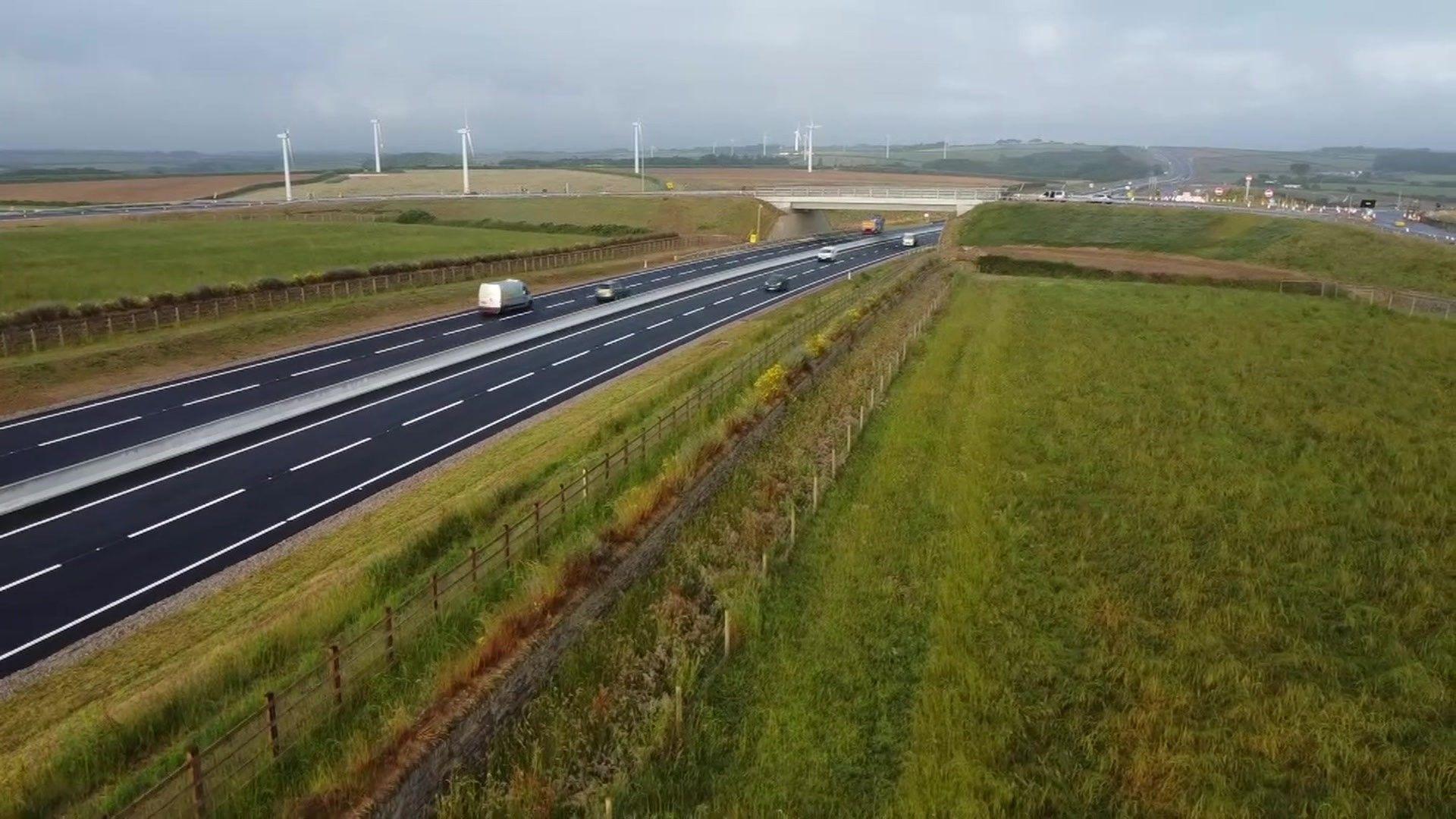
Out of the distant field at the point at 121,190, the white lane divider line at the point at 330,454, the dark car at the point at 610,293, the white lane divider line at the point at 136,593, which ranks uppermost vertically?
the distant field at the point at 121,190

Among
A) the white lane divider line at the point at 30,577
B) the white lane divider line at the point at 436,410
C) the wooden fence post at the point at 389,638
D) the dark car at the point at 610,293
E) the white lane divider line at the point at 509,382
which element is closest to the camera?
the wooden fence post at the point at 389,638

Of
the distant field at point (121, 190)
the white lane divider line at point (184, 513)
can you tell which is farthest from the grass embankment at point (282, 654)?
the distant field at point (121, 190)

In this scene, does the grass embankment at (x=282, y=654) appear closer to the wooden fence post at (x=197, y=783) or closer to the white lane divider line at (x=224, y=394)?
the wooden fence post at (x=197, y=783)

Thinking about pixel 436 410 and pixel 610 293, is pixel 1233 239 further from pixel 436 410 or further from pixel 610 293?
pixel 436 410

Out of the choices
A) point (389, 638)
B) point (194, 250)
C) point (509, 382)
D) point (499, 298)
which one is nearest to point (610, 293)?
point (499, 298)

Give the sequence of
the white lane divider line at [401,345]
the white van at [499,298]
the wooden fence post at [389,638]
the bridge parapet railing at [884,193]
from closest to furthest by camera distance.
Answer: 1. the wooden fence post at [389,638]
2. the white lane divider line at [401,345]
3. the white van at [499,298]
4. the bridge parapet railing at [884,193]
